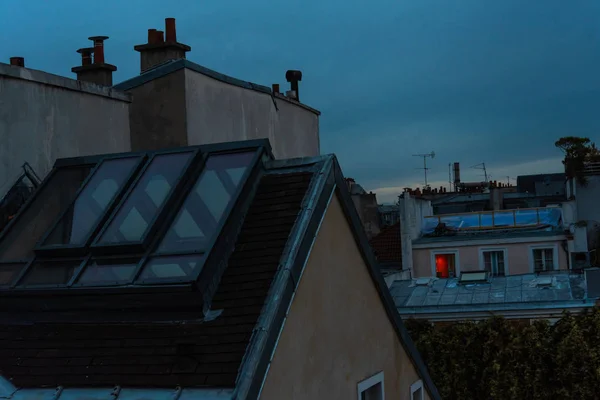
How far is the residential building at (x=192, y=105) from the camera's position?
33.9 ft

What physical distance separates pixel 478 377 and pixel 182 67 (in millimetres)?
13377

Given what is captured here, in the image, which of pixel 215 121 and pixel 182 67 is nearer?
pixel 182 67

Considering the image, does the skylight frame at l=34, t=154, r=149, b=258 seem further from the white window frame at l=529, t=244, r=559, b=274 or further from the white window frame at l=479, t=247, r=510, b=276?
the white window frame at l=529, t=244, r=559, b=274

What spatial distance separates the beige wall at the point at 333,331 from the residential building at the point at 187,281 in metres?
0.02

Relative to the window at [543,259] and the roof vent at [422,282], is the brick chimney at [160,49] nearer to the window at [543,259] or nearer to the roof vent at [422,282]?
the roof vent at [422,282]

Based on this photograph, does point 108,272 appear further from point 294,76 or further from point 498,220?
point 498,220

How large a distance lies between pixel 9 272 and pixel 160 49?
246 inches

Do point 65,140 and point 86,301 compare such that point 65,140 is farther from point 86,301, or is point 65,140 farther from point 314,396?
point 314,396

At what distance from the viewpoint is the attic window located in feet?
19.4

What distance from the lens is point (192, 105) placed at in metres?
10.6

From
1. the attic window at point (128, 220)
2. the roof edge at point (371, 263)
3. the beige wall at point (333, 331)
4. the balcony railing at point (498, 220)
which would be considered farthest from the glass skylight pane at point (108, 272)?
the balcony railing at point (498, 220)

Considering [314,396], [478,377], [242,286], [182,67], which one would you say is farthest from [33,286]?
[478,377]

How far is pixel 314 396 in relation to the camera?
627 cm

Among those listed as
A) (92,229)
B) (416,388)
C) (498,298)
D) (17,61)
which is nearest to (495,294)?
(498,298)
